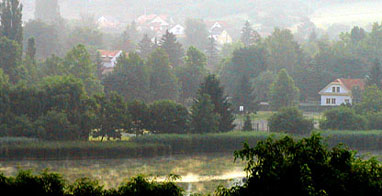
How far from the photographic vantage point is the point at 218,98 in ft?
259

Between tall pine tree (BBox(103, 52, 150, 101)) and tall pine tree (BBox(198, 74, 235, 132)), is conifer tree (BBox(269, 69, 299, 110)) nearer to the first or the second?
tall pine tree (BBox(103, 52, 150, 101))

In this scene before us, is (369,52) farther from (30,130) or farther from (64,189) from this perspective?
(64,189)

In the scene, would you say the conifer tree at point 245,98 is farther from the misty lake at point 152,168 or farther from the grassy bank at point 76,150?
the grassy bank at point 76,150

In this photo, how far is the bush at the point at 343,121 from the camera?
80938mm

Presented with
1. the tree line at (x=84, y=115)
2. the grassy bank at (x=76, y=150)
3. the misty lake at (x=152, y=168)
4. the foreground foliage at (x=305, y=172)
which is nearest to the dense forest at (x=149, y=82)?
the tree line at (x=84, y=115)

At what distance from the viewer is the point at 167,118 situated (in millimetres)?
75062

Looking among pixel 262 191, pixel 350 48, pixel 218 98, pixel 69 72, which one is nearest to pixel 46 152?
pixel 218 98

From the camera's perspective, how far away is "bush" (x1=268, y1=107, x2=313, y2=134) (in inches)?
3106

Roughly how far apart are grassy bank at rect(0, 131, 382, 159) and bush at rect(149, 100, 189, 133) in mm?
1969

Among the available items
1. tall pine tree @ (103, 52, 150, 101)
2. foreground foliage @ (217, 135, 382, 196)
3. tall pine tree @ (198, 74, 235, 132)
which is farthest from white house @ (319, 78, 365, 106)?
foreground foliage @ (217, 135, 382, 196)

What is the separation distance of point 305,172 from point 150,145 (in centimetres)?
4724

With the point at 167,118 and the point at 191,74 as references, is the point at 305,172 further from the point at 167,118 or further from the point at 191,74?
the point at 191,74

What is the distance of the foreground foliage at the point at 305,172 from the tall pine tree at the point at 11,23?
79515 millimetres

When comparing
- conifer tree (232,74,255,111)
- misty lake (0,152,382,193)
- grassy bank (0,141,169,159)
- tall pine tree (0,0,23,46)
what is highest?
tall pine tree (0,0,23,46)
